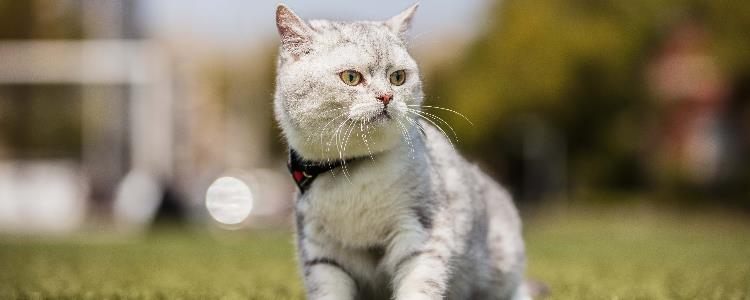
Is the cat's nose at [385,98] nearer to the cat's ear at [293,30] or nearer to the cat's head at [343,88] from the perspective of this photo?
the cat's head at [343,88]

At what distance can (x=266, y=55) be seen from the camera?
38.2 meters

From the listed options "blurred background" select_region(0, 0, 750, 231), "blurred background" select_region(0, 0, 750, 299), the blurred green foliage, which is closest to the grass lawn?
"blurred background" select_region(0, 0, 750, 299)

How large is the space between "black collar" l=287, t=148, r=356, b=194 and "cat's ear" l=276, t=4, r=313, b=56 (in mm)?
407

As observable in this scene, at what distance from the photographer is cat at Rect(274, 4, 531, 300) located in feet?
10.7

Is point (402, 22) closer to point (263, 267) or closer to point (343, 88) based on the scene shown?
point (343, 88)

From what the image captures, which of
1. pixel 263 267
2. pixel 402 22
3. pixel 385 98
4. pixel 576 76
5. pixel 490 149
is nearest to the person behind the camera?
pixel 385 98

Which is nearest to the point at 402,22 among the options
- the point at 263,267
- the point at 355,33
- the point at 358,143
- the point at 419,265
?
the point at 355,33

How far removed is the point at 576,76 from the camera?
22109 millimetres

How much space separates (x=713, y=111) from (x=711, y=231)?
11157 mm

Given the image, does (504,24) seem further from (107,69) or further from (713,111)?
(107,69)

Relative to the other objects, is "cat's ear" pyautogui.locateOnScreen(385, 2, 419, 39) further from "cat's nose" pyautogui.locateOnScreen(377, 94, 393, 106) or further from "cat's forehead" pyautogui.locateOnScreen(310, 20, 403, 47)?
"cat's nose" pyautogui.locateOnScreen(377, 94, 393, 106)

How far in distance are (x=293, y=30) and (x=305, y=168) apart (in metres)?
0.53

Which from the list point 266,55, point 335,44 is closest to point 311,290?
point 335,44

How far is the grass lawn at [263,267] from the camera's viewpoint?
14.3 ft
